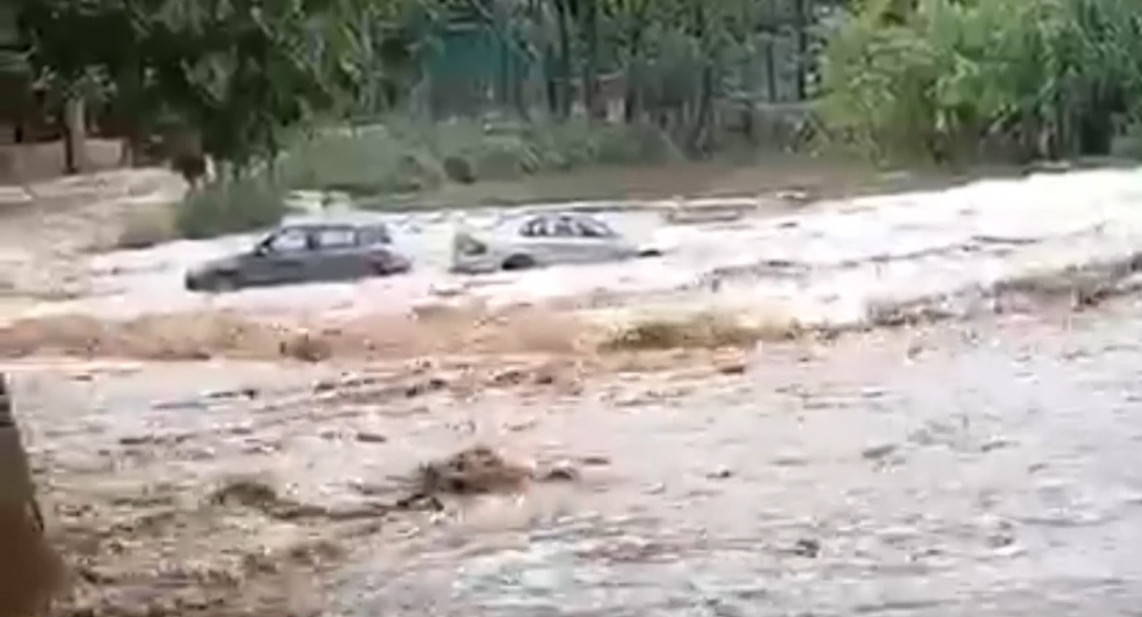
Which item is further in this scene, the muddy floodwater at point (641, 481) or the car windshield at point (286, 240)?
the car windshield at point (286, 240)

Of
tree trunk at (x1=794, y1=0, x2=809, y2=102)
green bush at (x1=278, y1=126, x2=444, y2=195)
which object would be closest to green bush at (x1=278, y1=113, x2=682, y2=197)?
green bush at (x1=278, y1=126, x2=444, y2=195)

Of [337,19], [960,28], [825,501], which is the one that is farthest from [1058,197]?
[337,19]

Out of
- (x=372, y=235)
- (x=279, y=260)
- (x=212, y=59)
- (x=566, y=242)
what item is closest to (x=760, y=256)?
(x=566, y=242)

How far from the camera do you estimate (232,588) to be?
276 cm

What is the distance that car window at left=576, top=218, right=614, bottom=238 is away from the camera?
2.85 meters

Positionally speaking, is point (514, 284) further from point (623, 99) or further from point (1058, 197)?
point (1058, 197)

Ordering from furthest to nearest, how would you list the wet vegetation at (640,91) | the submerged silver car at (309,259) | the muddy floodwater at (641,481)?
1. the submerged silver car at (309,259)
2. the wet vegetation at (640,91)
3. the muddy floodwater at (641,481)

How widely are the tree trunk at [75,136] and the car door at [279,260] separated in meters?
0.23

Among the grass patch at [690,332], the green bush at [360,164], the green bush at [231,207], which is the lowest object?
the grass patch at [690,332]

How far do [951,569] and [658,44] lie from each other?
0.71 metres

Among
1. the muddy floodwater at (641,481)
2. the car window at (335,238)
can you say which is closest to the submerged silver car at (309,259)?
the car window at (335,238)

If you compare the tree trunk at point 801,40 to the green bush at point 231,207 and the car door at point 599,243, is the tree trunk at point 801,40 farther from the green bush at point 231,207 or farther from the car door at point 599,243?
the green bush at point 231,207

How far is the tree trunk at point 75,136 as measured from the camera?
2.68 m

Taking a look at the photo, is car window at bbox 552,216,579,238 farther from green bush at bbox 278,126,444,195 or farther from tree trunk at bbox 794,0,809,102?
tree trunk at bbox 794,0,809,102
